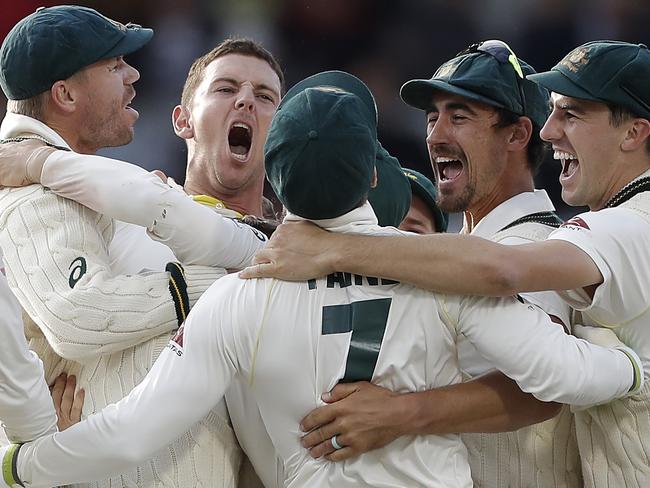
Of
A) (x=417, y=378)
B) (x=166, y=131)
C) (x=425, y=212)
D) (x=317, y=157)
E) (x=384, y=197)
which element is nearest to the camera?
(x=317, y=157)

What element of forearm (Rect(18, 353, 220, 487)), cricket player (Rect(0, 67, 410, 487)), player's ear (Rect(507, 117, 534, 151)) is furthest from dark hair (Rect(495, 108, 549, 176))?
forearm (Rect(18, 353, 220, 487))

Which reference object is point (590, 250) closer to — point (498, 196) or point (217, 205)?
point (498, 196)

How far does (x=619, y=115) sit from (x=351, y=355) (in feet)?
3.39

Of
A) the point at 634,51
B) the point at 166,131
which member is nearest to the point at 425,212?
the point at 634,51

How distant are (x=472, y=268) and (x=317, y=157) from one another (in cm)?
40

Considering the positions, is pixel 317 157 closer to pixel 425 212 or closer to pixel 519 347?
pixel 519 347

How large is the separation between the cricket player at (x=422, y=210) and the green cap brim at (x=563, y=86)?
88cm

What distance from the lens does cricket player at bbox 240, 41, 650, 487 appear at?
2176mm

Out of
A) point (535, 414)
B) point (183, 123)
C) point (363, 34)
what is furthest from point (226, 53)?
point (363, 34)

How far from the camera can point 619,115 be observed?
2689 mm

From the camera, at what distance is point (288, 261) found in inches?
86.7

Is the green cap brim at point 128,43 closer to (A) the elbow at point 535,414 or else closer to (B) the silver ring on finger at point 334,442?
(B) the silver ring on finger at point 334,442

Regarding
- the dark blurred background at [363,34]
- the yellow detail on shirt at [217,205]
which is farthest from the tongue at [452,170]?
the dark blurred background at [363,34]

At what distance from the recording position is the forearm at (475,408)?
86.8 inches
